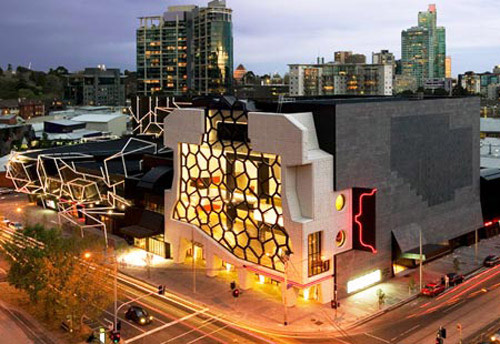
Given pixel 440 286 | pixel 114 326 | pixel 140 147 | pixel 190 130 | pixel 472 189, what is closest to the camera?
pixel 114 326

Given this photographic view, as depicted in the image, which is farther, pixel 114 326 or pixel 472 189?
pixel 472 189

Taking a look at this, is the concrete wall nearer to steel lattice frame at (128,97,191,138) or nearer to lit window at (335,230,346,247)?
lit window at (335,230,346,247)

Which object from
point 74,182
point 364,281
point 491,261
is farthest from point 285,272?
point 74,182

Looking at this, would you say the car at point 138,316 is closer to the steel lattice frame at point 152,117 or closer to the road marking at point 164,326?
the road marking at point 164,326

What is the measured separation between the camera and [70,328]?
152 ft

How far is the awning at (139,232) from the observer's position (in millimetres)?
67688

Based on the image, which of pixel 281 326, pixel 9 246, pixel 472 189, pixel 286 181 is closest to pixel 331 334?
pixel 281 326

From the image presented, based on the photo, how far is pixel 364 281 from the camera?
57812mm

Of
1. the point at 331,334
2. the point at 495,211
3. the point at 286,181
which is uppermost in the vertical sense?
the point at 286,181

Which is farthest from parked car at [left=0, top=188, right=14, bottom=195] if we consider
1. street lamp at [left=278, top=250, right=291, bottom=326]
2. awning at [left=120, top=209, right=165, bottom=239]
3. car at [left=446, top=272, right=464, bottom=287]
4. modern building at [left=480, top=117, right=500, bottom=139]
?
modern building at [left=480, top=117, right=500, bottom=139]

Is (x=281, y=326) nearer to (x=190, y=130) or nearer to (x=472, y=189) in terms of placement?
(x=190, y=130)

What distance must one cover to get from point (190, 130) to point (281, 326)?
82.1 ft

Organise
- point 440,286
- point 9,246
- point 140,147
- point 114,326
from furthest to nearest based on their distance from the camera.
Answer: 1. point 140,147
2. point 440,286
3. point 9,246
4. point 114,326

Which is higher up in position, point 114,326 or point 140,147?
point 140,147
